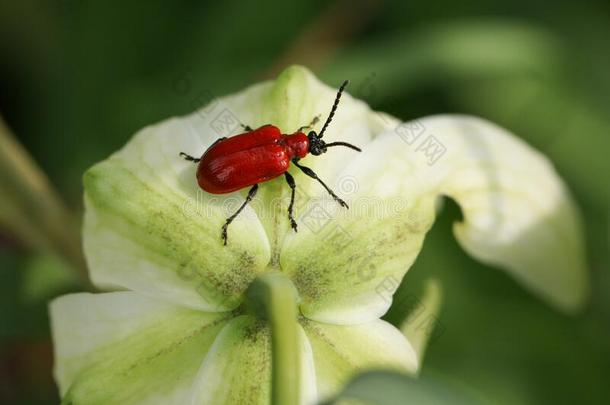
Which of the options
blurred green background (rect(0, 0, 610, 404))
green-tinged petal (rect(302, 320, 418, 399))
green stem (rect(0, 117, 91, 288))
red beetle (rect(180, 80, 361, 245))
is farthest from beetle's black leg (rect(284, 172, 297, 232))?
blurred green background (rect(0, 0, 610, 404))

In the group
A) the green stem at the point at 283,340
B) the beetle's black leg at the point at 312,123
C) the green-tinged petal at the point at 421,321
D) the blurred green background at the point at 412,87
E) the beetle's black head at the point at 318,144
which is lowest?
the blurred green background at the point at 412,87

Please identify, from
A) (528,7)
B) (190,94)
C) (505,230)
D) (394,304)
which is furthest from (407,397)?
(528,7)

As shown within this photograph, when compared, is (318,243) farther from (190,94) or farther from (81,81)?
(81,81)

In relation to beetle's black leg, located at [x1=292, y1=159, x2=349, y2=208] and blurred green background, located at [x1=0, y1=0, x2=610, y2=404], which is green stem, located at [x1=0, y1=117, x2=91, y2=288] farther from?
beetle's black leg, located at [x1=292, y1=159, x2=349, y2=208]

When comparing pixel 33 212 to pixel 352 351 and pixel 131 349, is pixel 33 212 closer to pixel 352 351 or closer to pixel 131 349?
pixel 131 349

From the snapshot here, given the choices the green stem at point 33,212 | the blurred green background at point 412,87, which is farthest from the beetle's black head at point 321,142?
the blurred green background at point 412,87

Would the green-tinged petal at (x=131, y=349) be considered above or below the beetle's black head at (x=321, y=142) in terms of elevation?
below

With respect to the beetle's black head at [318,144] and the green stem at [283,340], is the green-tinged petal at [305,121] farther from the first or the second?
the green stem at [283,340]
